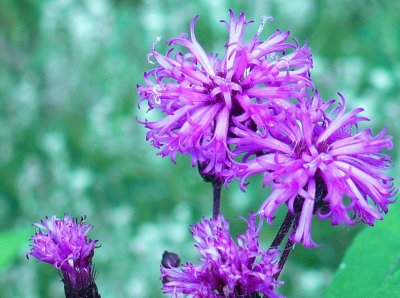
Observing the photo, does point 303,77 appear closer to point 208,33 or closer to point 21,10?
point 208,33

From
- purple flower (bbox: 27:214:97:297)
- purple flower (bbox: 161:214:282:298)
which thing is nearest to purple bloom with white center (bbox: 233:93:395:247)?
purple flower (bbox: 161:214:282:298)

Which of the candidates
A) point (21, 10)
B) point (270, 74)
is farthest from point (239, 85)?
point (21, 10)

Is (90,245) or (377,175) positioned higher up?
(90,245)

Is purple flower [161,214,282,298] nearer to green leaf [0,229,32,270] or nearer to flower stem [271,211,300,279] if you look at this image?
flower stem [271,211,300,279]

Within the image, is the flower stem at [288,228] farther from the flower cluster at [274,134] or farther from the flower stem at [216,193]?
the flower stem at [216,193]

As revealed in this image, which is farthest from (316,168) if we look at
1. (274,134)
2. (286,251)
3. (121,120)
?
(121,120)

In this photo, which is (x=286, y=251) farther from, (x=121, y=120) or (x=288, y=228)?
(x=121, y=120)

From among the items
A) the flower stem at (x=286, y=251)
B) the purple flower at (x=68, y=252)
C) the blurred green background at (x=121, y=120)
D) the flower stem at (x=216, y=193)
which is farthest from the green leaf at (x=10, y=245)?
the blurred green background at (x=121, y=120)
